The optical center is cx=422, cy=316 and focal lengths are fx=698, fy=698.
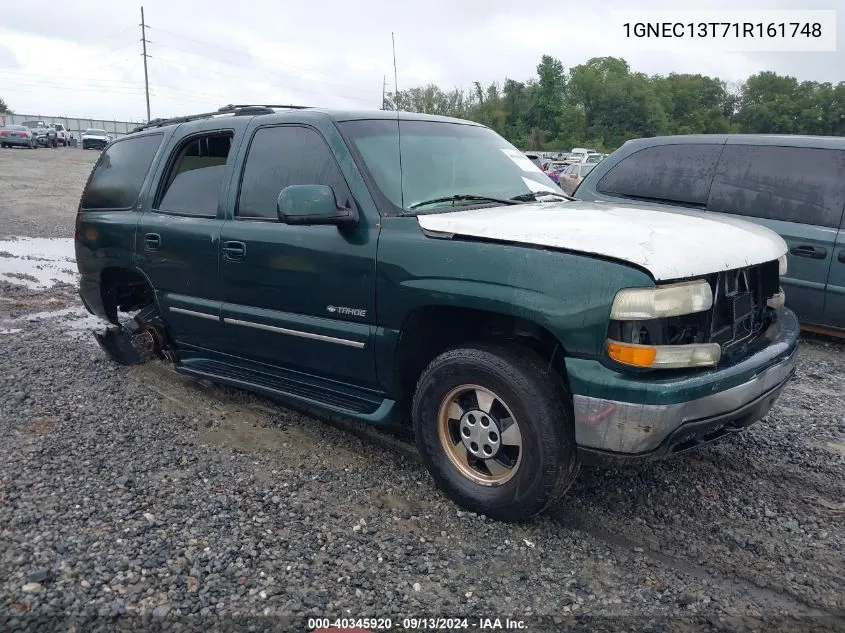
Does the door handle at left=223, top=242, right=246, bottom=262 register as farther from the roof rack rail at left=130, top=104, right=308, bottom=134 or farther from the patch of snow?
the patch of snow

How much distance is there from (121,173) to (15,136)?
135 feet

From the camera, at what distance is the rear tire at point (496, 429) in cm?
292

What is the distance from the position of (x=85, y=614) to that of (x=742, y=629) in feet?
7.76

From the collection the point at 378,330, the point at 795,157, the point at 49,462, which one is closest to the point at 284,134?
the point at 378,330

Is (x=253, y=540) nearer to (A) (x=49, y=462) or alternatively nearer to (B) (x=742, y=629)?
(A) (x=49, y=462)

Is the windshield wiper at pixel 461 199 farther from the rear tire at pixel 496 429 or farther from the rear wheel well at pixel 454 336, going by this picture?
the rear tire at pixel 496 429

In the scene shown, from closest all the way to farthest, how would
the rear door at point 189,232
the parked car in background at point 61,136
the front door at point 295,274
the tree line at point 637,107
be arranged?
the front door at point 295,274 < the rear door at point 189,232 < the parked car in background at point 61,136 < the tree line at point 637,107

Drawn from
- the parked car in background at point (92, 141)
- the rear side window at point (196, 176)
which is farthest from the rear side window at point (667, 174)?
the parked car in background at point (92, 141)

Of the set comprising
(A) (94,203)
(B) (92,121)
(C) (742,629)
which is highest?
(B) (92,121)

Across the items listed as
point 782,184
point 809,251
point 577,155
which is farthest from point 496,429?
point 577,155

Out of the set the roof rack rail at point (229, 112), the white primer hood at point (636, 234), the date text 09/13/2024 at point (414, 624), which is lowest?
the date text 09/13/2024 at point (414, 624)

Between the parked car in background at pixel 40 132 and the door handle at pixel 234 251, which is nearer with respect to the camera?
the door handle at pixel 234 251

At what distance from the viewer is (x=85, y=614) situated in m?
2.53

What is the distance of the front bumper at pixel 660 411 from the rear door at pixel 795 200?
3.35 meters
